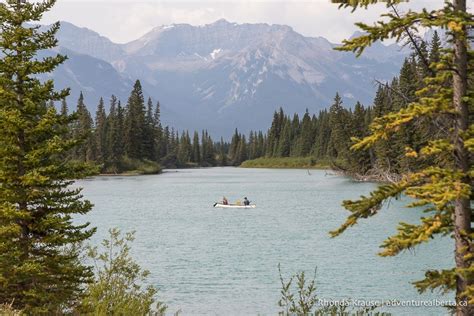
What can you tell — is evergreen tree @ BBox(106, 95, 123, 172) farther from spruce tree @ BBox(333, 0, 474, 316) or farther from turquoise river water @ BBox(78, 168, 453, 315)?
spruce tree @ BBox(333, 0, 474, 316)

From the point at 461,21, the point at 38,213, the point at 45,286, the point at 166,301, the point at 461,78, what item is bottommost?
the point at 166,301

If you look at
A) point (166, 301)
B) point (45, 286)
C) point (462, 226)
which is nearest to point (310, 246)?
point (166, 301)

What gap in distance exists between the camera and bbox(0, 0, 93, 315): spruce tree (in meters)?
16.5

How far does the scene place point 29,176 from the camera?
54.0 feet

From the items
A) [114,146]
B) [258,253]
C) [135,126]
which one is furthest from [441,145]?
[135,126]

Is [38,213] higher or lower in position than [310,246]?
higher

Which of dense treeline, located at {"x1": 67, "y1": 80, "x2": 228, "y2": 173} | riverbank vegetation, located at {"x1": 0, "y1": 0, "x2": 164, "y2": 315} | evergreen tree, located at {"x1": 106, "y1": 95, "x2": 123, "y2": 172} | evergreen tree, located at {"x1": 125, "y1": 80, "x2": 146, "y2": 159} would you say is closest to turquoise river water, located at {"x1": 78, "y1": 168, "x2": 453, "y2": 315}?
riverbank vegetation, located at {"x1": 0, "y1": 0, "x2": 164, "y2": 315}

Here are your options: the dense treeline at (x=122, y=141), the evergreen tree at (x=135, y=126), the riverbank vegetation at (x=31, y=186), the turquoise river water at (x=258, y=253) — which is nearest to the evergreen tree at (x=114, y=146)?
the dense treeline at (x=122, y=141)

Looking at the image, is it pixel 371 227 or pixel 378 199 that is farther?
pixel 371 227

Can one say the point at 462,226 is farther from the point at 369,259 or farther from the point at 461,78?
the point at 369,259

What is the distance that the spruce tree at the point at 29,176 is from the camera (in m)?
16.5

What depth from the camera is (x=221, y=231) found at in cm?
5216

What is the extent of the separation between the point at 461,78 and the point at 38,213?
1312 cm

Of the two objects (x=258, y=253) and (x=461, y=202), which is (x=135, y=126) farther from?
(x=461, y=202)
